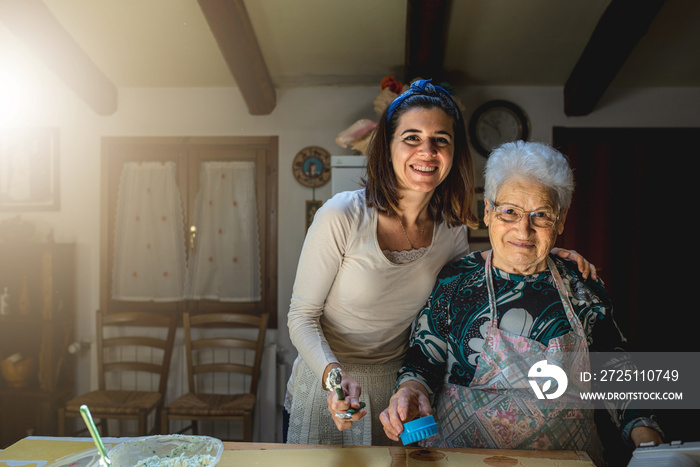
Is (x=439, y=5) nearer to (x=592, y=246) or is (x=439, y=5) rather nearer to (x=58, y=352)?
(x=592, y=246)

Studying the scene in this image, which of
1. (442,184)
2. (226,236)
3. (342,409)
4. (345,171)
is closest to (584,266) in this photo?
(442,184)

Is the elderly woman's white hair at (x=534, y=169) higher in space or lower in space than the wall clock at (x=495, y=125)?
lower

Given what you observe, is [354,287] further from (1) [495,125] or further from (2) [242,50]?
(1) [495,125]

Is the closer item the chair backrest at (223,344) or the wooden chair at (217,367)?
the wooden chair at (217,367)

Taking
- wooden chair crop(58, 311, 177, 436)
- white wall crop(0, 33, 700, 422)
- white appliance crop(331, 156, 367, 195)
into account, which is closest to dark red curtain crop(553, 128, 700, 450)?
white wall crop(0, 33, 700, 422)

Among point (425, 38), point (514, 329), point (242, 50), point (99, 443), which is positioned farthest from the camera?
point (242, 50)

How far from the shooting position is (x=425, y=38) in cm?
283

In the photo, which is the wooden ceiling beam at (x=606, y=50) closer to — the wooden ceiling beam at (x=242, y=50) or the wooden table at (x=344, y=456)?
the wooden ceiling beam at (x=242, y=50)

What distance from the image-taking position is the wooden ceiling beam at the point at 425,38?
2.64 metres

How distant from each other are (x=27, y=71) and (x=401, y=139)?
140 inches

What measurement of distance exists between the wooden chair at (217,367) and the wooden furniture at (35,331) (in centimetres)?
94

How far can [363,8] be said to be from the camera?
9.53 ft

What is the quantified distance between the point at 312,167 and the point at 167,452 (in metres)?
2.80

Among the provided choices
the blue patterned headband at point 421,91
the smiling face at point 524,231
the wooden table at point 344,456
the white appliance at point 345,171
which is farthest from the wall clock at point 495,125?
→ the wooden table at point 344,456
